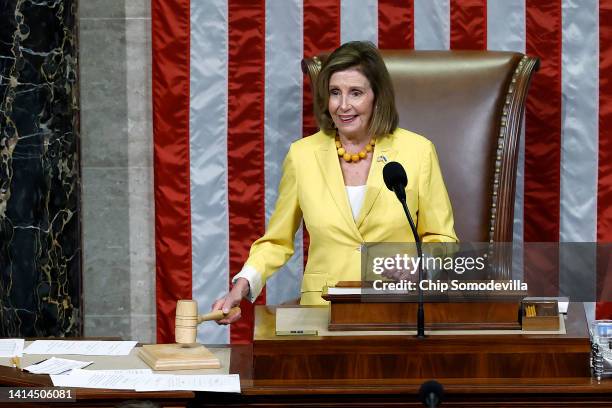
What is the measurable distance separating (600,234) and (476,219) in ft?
2.76

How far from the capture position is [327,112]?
4.24m

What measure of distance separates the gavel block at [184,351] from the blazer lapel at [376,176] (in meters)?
1.06

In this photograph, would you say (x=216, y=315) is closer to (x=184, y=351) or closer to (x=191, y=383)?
(x=184, y=351)

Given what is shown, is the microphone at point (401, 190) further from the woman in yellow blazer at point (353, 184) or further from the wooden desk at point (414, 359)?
the woman in yellow blazer at point (353, 184)

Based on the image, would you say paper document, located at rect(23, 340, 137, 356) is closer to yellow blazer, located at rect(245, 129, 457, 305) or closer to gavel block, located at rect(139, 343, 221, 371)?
gavel block, located at rect(139, 343, 221, 371)

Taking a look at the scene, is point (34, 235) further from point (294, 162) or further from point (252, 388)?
point (252, 388)

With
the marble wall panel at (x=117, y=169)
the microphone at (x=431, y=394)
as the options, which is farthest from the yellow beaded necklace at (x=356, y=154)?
the microphone at (x=431, y=394)

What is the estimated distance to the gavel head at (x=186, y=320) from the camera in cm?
310

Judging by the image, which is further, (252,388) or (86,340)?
(86,340)

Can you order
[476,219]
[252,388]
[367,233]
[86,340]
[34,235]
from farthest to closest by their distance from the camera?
[34,235]
[476,219]
[367,233]
[86,340]
[252,388]

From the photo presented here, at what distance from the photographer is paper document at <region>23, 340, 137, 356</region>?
3305 mm

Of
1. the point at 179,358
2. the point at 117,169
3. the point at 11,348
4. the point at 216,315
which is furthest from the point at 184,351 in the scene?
the point at 117,169

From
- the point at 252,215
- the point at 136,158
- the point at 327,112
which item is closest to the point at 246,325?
the point at 252,215

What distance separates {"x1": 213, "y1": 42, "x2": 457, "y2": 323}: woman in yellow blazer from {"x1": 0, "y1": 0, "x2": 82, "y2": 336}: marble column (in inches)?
47.3
